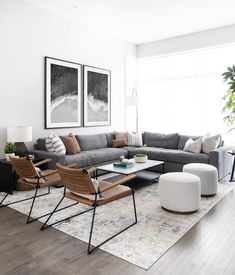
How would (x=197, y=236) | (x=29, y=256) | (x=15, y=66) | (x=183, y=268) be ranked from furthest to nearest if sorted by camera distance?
1. (x=15, y=66)
2. (x=197, y=236)
3. (x=29, y=256)
4. (x=183, y=268)

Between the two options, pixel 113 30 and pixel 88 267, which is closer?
pixel 88 267

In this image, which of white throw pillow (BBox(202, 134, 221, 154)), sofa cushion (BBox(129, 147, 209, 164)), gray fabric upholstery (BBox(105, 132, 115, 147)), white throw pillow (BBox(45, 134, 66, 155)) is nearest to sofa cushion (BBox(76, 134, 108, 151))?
gray fabric upholstery (BBox(105, 132, 115, 147))

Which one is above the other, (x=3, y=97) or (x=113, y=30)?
(x=113, y=30)

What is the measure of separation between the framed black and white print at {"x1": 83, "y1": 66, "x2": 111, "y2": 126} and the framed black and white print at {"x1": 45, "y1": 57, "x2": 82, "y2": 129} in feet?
0.70

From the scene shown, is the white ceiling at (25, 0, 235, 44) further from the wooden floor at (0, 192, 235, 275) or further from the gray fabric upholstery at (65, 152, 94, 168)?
the wooden floor at (0, 192, 235, 275)

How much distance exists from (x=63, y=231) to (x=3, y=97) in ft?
8.98

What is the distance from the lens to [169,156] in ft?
16.9

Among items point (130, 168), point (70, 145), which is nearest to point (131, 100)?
point (70, 145)

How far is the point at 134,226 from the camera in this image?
2.80 metres

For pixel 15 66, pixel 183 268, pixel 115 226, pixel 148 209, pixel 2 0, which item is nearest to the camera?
pixel 183 268

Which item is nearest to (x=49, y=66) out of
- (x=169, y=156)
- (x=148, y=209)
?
(x=169, y=156)

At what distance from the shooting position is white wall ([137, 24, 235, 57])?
5.79 metres

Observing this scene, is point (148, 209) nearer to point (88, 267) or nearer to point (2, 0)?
point (88, 267)

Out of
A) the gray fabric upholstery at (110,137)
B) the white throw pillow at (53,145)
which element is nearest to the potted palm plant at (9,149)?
the white throw pillow at (53,145)
